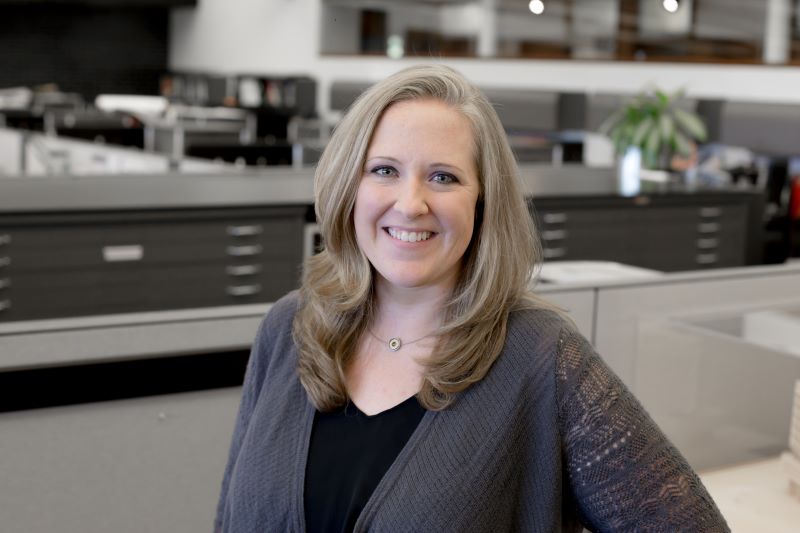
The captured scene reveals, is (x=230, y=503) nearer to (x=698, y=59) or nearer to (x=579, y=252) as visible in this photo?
(x=579, y=252)

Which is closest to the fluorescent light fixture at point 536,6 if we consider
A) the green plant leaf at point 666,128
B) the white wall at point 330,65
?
the green plant leaf at point 666,128

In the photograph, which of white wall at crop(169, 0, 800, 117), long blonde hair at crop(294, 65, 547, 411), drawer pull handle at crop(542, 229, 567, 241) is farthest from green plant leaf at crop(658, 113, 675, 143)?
long blonde hair at crop(294, 65, 547, 411)

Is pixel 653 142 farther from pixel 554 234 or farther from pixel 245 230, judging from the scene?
pixel 245 230

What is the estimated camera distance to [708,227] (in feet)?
19.9

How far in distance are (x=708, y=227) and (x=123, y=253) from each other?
3338mm

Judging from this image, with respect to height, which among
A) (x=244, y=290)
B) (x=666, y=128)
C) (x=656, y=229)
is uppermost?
(x=666, y=128)

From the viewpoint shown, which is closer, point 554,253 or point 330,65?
point 554,253

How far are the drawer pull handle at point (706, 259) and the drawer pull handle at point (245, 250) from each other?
2.70m

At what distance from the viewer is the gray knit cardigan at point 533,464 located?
1307mm

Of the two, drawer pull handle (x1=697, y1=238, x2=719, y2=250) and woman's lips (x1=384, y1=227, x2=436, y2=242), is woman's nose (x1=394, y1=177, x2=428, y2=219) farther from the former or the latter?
drawer pull handle (x1=697, y1=238, x2=719, y2=250)

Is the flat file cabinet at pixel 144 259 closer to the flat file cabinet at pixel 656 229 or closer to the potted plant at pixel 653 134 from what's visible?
the flat file cabinet at pixel 656 229

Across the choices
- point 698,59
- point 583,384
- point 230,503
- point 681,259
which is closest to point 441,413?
point 583,384

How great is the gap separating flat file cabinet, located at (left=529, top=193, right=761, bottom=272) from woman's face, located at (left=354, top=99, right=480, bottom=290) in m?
3.91

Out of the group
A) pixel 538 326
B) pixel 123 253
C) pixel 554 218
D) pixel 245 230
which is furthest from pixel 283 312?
pixel 554 218
